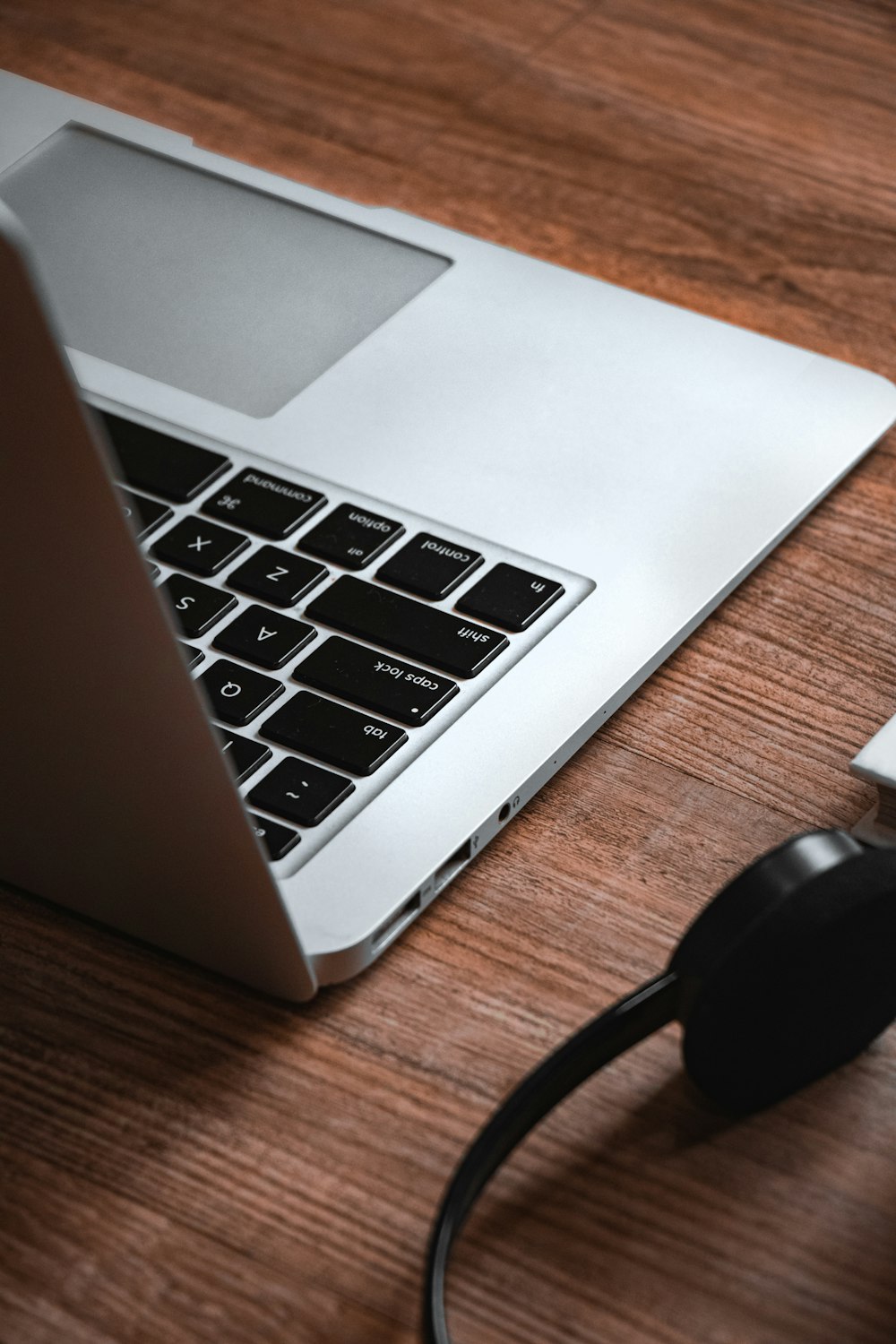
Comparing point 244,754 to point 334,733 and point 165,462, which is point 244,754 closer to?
point 334,733

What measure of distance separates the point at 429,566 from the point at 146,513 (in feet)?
0.33

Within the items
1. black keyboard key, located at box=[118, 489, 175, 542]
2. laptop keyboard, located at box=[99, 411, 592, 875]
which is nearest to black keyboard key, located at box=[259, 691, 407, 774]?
laptop keyboard, located at box=[99, 411, 592, 875]

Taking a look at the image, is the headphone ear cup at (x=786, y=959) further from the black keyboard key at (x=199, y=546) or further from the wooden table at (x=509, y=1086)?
the black keyboard key at (x=199, y=546)

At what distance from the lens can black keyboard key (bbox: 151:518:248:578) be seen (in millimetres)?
521

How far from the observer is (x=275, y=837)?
442 mm

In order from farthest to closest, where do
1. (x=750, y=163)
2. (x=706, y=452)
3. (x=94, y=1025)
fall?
(x=750, y=163)
(x=706, y=452)
(x=94, y=1025)

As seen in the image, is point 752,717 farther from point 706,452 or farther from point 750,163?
point 750,163

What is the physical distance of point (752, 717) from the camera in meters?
0.51

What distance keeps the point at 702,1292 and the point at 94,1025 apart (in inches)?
7.0

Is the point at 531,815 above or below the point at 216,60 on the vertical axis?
below

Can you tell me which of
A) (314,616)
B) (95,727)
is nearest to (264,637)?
(314,616)

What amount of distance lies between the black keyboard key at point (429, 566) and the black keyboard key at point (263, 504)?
40 millimetres

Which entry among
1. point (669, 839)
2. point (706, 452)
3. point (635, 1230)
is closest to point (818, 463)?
point (706, 452)

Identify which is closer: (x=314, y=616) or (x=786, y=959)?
(x=786, y=959)
